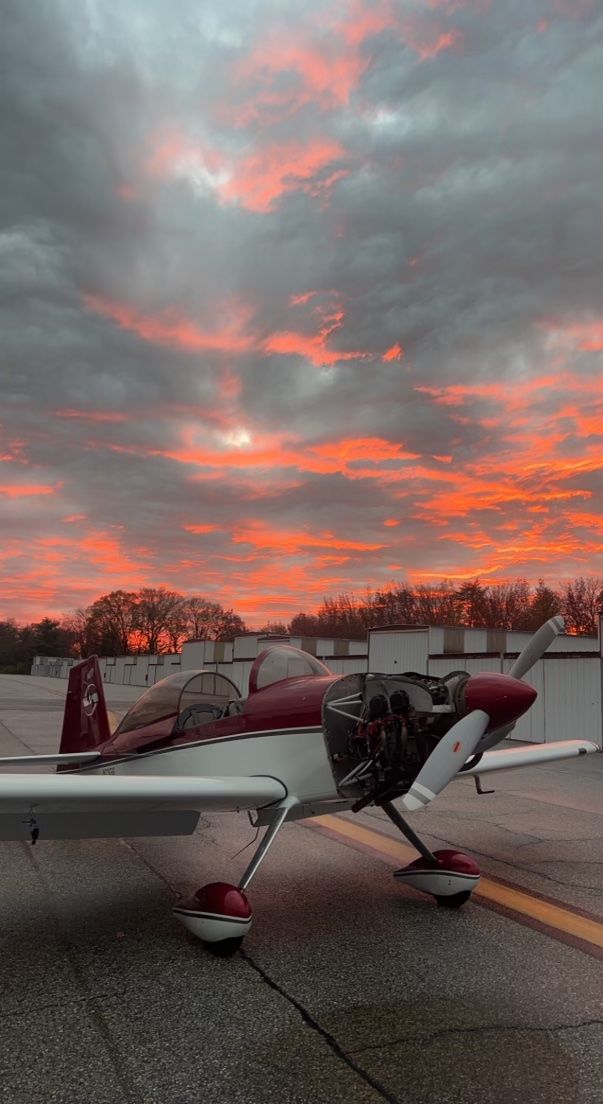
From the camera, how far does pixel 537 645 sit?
4.35 meters

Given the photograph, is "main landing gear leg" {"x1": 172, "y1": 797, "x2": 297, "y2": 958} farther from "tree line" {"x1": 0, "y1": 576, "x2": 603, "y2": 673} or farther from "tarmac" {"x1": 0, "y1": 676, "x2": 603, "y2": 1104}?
"tree line" {"x1": 0, "y1": 576, "x2": 603, "y2": 673}

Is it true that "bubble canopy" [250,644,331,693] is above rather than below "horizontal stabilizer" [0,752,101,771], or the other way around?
above

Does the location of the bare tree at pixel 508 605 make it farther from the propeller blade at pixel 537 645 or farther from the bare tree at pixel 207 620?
the propeller blade at pixel 537 645

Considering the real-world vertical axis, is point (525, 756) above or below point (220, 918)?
above

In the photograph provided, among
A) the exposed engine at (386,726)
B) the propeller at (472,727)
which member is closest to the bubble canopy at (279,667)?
the exposed engine at (386,726)

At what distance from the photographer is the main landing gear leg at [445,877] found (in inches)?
163

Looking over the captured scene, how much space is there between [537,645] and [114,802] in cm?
277

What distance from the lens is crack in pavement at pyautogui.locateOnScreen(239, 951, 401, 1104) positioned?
226 centimetres

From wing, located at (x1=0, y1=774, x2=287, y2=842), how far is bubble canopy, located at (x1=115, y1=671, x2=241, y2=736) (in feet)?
3.41

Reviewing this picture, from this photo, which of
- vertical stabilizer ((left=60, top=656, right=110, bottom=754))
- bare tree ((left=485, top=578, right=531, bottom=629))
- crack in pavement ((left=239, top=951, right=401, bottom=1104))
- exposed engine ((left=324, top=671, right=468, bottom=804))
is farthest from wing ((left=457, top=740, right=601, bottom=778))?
bare tree ((left=485, top=578, right=531, bottom=629))

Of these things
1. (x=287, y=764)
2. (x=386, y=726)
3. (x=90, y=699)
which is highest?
(x=386, y=726)

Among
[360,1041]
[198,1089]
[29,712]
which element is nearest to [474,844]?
[360,1041]

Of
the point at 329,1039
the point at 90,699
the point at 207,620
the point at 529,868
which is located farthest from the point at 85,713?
the point at 207,620

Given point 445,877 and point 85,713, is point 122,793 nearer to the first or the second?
point 445,877
